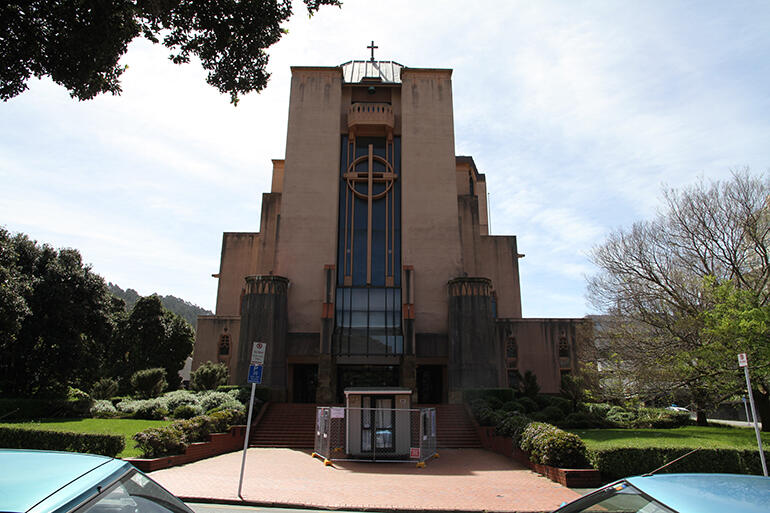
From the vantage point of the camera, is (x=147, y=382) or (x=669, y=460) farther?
(x=147, y=382)

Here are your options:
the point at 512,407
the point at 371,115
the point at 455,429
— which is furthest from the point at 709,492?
the point at 371,115

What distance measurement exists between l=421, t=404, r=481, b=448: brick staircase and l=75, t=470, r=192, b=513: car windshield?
20.4m

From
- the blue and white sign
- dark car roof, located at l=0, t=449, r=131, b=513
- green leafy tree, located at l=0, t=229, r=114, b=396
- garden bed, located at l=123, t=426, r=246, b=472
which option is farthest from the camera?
→ green leafy tree, located at l=0, t=229, r=114, b=396

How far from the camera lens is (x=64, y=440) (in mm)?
14828

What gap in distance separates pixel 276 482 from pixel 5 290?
17.7 meters

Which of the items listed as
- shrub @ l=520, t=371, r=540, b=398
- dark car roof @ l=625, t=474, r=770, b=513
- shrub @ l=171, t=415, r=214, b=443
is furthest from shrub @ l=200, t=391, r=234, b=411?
dark car roof @ l=625, t=474, r=770, b=513

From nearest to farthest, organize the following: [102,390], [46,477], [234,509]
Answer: [46,477]
[234,509]
[102,390]

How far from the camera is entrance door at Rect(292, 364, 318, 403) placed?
33.5m

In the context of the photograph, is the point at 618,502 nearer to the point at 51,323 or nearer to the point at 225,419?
the point at 225,419

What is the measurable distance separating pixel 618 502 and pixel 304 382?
32022 mm

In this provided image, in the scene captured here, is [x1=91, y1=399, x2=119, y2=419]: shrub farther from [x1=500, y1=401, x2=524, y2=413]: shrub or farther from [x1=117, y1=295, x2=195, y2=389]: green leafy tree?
[x1=500, y1=401, x2=524, y2=413]: shrub

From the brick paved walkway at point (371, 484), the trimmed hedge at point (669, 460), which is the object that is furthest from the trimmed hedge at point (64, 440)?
the trimmed hedge at point (669, 460)

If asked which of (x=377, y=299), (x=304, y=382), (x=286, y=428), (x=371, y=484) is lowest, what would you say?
(x=371, y=484)

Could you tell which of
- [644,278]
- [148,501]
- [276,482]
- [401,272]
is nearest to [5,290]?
[276,482]
